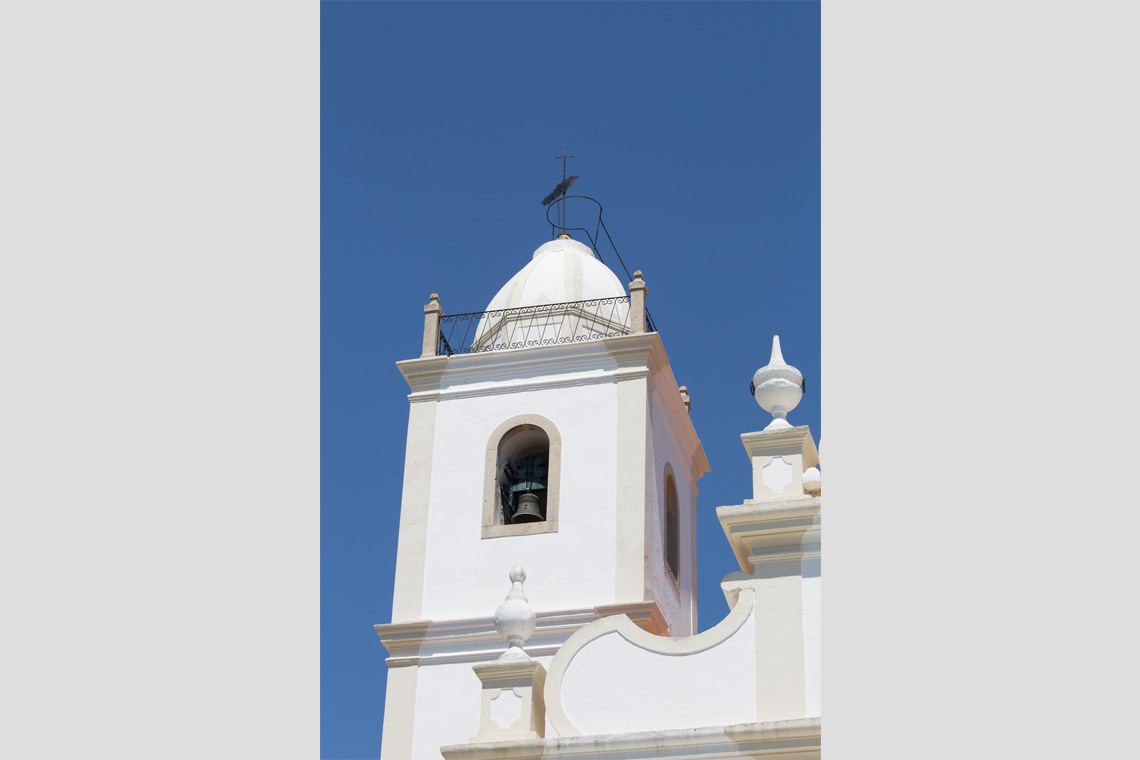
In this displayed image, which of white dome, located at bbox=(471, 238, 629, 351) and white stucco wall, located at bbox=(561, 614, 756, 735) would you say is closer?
white stucco wall, located at bbox=(561, 614, 756, 735)

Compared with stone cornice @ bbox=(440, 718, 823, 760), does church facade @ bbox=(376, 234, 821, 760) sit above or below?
above

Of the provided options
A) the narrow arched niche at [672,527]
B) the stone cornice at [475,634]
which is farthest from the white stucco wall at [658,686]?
the narrow arched niche at [672,527]

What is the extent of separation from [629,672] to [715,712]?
2.44ft

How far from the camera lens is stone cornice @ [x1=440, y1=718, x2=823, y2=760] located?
9.34 metres

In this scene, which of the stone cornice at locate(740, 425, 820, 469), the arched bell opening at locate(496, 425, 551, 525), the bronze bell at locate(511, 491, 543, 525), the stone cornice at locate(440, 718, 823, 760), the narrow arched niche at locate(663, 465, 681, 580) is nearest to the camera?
the stone cornice at locate(440, 718, 823, 760)

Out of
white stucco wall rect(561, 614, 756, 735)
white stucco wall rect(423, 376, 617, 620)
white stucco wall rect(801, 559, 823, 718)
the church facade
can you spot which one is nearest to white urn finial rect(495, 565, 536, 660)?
the church facade

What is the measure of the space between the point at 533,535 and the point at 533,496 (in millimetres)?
797

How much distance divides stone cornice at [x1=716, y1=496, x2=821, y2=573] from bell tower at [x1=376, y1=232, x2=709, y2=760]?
4731 mm

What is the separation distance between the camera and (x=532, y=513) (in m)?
16.2

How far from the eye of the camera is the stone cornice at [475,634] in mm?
14820

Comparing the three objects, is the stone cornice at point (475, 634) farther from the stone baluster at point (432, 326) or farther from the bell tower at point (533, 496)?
the stone baluster at point (432, 326)

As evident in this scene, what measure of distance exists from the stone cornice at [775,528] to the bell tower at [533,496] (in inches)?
186

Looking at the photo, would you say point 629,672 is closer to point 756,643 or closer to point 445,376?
point 756,643

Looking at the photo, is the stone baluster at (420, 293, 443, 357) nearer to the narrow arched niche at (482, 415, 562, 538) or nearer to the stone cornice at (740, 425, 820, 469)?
the narrow arched niche at (482, 415, 562, 538)
